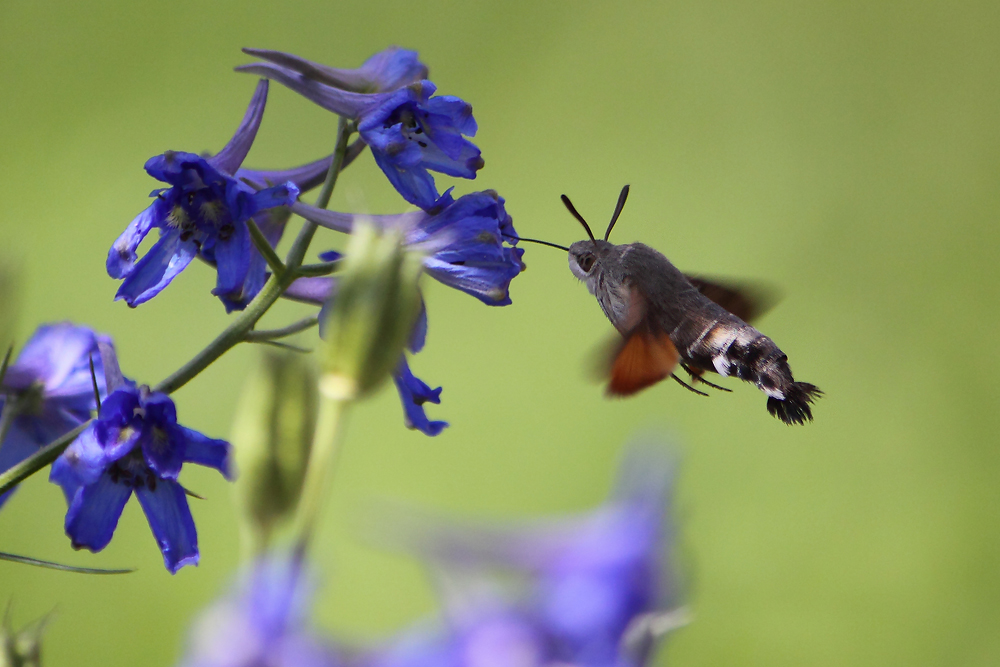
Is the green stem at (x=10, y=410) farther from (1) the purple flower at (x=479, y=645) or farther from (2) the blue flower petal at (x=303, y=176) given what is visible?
(1) the purple flower at (x=479, y=645)

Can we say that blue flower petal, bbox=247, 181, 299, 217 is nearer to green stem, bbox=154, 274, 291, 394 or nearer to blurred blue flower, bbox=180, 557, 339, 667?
green stem, bbox=154, 274, 291, 394

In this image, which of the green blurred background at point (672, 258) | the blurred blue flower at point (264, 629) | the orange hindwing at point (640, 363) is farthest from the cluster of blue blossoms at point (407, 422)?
the green blurred background at point (672, 258)

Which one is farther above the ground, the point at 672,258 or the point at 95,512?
the point at 672,258

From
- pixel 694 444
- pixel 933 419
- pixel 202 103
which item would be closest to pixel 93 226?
pixel 202 103

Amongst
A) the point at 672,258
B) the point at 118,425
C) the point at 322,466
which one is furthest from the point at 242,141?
the point at 672,258

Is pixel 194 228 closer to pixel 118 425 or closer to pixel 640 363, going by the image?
pixel 118 425
